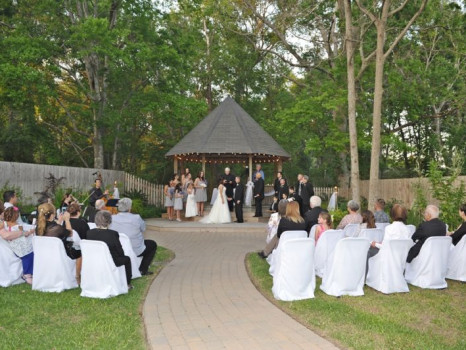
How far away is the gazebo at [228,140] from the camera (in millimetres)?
21047

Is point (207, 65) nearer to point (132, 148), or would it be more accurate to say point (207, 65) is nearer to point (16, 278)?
point (132, 148)

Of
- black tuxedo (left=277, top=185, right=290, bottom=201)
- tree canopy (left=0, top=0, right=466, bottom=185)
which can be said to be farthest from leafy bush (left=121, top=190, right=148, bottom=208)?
black tuxedo (left=277, top=185, right=290, bottom=201)

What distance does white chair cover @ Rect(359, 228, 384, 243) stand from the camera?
784cm

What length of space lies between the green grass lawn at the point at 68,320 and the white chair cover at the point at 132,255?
69 cm

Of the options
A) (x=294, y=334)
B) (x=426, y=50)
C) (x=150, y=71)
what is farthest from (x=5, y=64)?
(x=426, y=50)

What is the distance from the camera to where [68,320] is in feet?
18.1

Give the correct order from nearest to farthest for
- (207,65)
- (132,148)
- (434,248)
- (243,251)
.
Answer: (434,248), (243,251), (132,148), (207,65)

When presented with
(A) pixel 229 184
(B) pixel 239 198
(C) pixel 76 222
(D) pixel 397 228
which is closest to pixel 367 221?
(D) pixel 397 228

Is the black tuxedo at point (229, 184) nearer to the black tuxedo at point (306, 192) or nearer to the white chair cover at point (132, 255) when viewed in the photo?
the black tuxedo at point (306, 192)

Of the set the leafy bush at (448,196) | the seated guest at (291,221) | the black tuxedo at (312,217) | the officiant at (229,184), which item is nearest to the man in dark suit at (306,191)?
the leafy bush at (448,196)

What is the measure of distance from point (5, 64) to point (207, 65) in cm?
1721

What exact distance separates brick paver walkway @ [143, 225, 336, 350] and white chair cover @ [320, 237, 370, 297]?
1154mm

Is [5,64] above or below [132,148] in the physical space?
above

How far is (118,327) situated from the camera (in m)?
5.14
